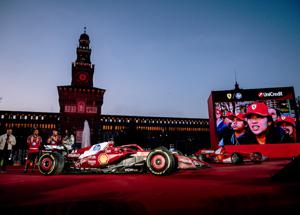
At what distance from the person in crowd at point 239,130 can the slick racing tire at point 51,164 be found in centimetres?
2039

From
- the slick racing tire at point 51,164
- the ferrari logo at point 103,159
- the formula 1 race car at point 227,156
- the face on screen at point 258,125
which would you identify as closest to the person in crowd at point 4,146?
the slick racing tire at point 51,164

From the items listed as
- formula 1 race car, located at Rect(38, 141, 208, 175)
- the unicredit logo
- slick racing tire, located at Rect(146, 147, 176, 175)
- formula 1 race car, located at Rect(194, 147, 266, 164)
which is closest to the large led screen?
the unicredit logo

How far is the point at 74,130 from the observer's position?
187ft

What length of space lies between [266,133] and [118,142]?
964 inches

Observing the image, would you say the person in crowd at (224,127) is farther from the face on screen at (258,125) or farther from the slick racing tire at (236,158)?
the slick racing tire at (236,158)

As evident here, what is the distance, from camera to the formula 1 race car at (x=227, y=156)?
1149 centimetres

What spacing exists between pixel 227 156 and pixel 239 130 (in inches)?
468

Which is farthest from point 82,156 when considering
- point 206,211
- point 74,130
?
point 74,130

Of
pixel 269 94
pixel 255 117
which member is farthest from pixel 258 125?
pixel 269 94

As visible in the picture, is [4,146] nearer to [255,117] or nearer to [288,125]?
[255,117]

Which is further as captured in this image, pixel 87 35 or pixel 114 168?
pixel 87 35

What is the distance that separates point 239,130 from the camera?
892 inches

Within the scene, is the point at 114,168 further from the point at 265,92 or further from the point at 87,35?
the point at 87,35

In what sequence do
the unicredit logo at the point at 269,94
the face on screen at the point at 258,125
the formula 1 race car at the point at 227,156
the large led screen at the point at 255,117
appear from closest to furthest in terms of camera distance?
1. the formula 1 race car at the point at 227,156
2. the large led screen at the point at 255,117
3. the face on screen at the point at 258,125
4. the unicredit logo at the point at 269,94
